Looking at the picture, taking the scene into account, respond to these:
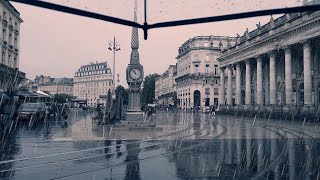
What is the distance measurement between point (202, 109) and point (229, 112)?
3060 cm

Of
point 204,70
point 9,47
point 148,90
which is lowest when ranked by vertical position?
point 148,90

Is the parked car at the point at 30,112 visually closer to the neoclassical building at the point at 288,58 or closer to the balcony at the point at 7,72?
the balcony at the point at 7,72

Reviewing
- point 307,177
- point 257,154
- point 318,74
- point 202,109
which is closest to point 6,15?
point 318,74

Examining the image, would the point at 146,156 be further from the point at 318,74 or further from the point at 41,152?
the point at 318,74

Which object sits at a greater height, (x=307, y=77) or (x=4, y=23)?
(x=4, y=23)

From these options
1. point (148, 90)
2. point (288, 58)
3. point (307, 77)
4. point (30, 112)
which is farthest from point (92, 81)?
point (30, 112)

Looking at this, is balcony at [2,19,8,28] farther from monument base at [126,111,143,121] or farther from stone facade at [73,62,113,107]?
stone facade at [73,62,113,107]

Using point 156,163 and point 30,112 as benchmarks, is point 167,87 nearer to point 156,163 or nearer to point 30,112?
point 30,112

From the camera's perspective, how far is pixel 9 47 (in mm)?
48656

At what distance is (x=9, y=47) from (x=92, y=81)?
133 m

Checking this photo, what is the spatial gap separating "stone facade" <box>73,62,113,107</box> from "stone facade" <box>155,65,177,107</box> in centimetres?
2476

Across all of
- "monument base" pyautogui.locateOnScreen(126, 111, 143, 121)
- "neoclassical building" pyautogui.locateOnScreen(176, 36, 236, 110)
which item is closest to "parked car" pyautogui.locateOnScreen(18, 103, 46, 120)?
"monument base" pyautogui.locateOnScreen(126, 111, 143, 121)

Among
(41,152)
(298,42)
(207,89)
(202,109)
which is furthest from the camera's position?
(207,89)

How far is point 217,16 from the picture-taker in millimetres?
2324
